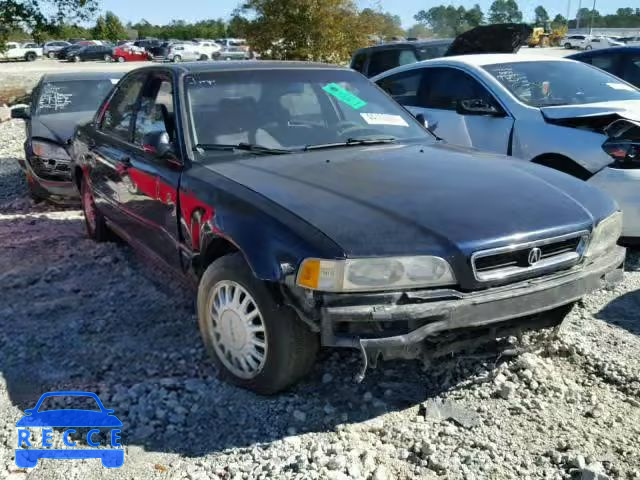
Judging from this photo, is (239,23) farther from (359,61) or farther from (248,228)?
(248,228)

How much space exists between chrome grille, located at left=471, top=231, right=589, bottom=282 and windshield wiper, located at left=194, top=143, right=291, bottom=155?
1.49m

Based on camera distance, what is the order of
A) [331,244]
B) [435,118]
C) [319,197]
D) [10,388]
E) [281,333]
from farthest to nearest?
[435,118] < [10,388] < [319,197] < [281,333] < [331,244]

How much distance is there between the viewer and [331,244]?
2.73 metres

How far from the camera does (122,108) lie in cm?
501

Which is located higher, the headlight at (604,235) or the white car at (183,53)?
the headlight at (604,235)

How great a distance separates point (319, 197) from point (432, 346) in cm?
85

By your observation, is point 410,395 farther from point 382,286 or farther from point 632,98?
point 632,98

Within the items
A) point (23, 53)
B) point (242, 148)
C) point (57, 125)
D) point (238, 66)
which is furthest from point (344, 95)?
point (23, 53)

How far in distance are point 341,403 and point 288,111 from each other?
183cm

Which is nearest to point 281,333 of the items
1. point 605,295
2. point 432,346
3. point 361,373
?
point 361,373

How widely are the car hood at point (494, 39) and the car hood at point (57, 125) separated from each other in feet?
17.0

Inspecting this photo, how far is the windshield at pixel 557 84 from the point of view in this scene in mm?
5844

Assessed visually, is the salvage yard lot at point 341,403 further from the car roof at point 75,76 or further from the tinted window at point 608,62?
the car roof at point 75,76

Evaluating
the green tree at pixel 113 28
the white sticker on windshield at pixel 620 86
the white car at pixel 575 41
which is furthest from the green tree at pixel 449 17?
the white sticker on windshield at pixel 620 86
